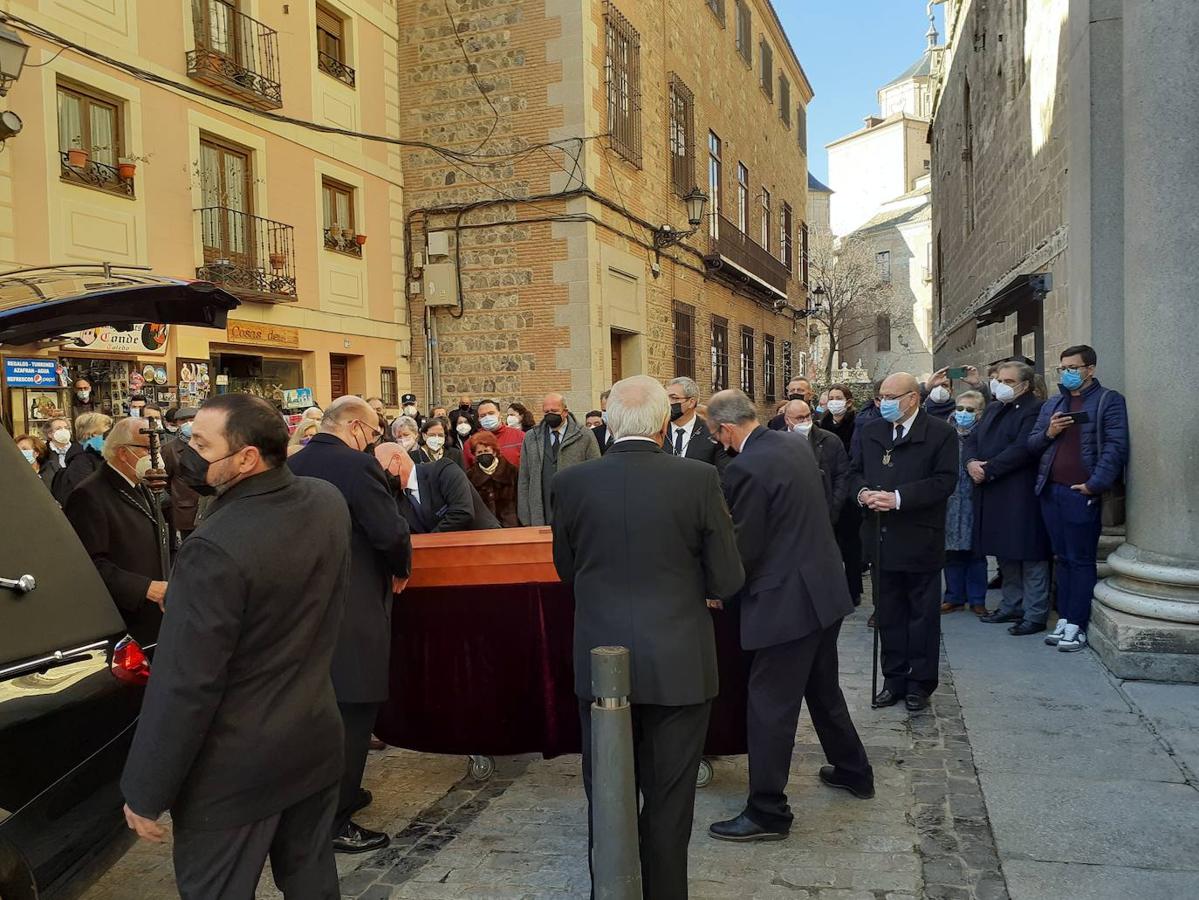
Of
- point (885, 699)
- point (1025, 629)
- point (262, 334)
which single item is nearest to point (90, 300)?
point (885, 699)

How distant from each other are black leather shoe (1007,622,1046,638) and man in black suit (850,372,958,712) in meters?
1.84

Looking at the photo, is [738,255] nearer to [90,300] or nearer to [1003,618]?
[1003,618]

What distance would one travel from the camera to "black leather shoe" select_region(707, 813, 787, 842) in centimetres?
385

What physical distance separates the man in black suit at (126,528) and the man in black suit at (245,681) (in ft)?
5.68

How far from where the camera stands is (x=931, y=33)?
27156mm

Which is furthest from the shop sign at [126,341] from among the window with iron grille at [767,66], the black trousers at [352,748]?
the window with iron grille at [767,66]

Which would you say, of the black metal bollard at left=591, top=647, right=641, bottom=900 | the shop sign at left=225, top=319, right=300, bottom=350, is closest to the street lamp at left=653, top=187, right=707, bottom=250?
the shop sign at left=225, top=319, right=300, bottom=350

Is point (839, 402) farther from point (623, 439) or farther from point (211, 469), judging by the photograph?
point (211, 469)

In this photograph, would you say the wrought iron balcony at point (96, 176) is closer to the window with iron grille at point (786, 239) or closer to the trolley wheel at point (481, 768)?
the trolley wheel at point (481, 768)

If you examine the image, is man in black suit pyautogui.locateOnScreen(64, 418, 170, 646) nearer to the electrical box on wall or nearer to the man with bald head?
the man with bald head

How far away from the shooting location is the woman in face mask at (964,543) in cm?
771

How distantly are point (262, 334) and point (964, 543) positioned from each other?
1007cm

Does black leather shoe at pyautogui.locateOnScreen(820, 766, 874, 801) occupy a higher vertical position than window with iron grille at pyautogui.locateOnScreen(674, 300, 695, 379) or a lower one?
lower

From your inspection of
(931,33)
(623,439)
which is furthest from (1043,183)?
(931,33)
